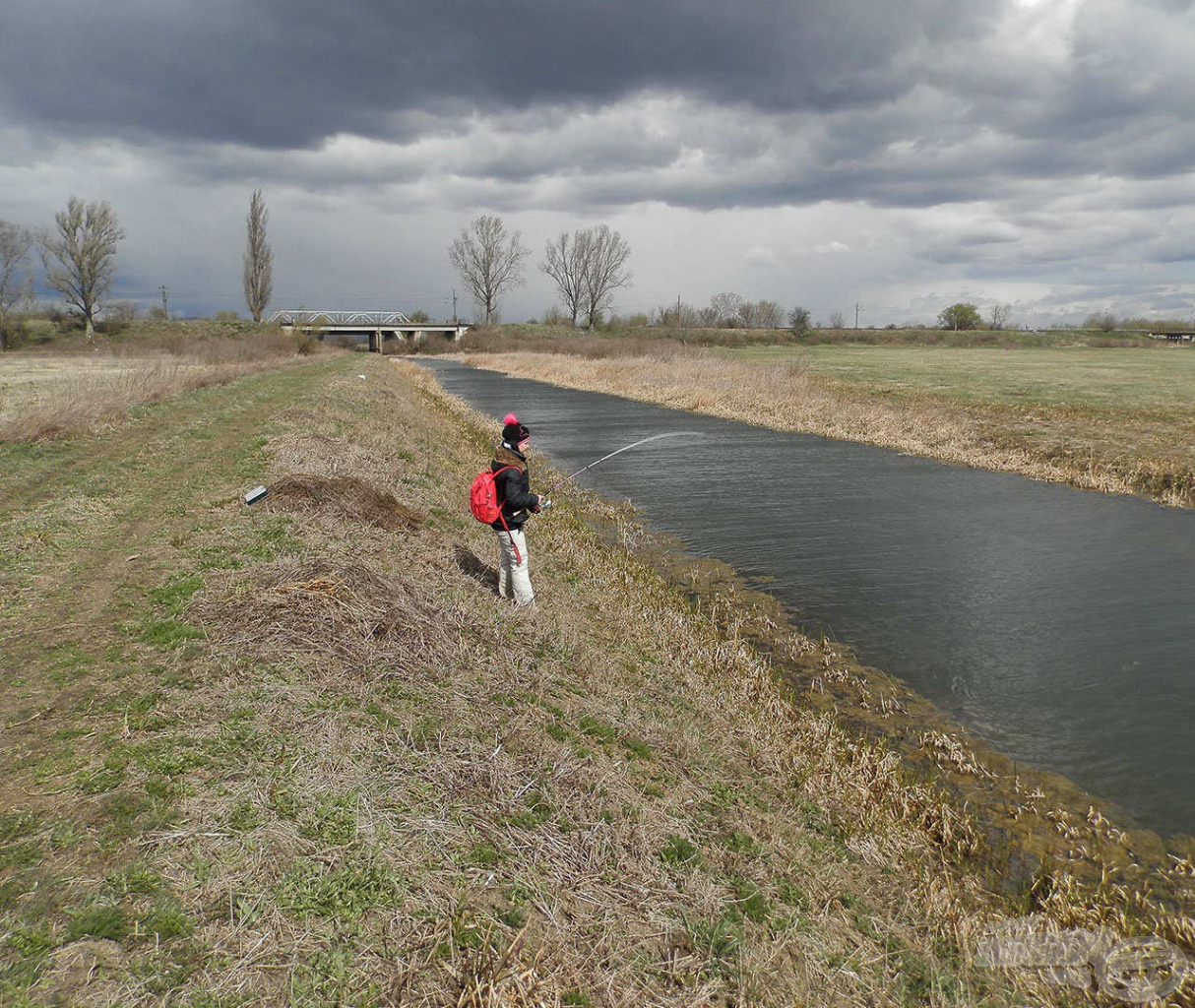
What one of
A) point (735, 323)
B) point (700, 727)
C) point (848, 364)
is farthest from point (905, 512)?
point (735, 323)

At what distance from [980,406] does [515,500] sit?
3117 centimetres

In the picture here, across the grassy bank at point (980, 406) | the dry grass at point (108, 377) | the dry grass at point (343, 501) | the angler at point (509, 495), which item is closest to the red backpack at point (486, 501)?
the angler at point (509, 495)

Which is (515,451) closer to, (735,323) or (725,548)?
(725,548)

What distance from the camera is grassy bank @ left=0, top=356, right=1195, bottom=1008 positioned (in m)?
3.59

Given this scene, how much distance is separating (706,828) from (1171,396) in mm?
40310

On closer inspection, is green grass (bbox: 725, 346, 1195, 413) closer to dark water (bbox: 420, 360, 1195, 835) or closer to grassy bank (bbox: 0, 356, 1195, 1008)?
dark water (bbox: 420, 360, 1195, 835)

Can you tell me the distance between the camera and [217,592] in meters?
7.32

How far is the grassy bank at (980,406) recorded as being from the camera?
2175 cm

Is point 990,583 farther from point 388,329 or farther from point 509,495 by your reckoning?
point 388,329

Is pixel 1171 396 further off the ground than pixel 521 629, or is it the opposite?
pixel 1171 396

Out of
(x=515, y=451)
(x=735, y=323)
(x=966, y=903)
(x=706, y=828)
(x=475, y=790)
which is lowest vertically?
(x=966, y=903)

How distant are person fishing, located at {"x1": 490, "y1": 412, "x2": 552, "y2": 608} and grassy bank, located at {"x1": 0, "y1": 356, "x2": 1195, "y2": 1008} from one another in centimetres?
65

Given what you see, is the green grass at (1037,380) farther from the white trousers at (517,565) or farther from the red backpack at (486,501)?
the red backpack at (486,501)

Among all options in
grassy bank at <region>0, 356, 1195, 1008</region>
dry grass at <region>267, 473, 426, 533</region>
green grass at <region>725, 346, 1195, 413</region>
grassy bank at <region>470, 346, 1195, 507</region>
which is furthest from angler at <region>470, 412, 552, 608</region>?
green grass at <region>725, 346, 1195, 413</region>
